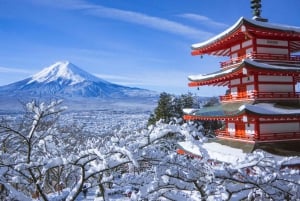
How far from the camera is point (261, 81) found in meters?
14.1

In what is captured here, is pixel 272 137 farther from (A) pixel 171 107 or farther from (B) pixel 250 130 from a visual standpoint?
(A) pixel 171 107

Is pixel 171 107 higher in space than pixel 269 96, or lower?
lower

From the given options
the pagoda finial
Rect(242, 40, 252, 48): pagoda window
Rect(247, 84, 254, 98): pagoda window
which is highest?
the pagoda finial

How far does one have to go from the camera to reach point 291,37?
1452cm

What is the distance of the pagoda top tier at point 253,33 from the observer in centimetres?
1355

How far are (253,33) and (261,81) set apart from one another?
6.70ft

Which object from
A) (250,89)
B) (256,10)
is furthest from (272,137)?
(256,10)

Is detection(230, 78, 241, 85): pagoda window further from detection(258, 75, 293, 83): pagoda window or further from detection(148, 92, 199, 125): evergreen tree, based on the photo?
detection(148, 92, 199, 125): evergreen tree

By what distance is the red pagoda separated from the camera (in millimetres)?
13273

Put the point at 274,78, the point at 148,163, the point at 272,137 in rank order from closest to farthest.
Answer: the point at 148,163 < the point at 272,137 < the point at 274,78

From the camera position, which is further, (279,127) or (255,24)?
(279,127)

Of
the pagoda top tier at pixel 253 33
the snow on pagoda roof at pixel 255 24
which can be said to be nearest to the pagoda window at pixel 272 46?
the pagoda top tier at pixel 253 33

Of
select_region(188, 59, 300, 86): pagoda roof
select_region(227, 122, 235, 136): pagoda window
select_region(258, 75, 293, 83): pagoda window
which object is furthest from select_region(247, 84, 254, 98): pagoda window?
select_region(227, 122, 235, 136): pagoda window

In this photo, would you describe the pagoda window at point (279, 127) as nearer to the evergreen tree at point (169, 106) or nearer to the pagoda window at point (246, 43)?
the pagoda window at point (246, 43)
